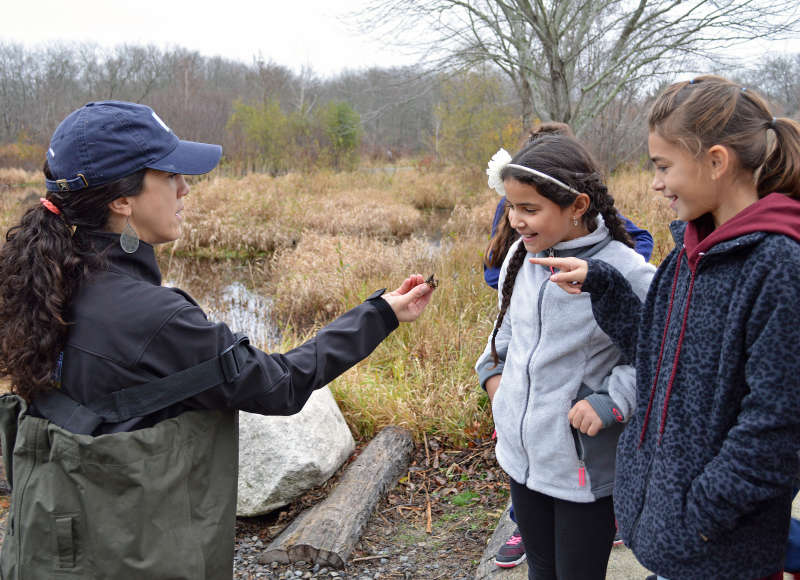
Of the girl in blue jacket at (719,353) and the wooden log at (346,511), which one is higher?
the girl in blue jacket at (719,353)

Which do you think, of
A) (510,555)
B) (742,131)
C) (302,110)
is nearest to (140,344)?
(742,131)

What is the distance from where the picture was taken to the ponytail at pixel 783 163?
51.7 inches

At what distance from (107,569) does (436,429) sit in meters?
2.92

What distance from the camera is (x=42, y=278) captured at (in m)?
1.48

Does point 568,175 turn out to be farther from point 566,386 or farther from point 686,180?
point 566,386

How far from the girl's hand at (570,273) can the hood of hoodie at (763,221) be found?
0.92 ft

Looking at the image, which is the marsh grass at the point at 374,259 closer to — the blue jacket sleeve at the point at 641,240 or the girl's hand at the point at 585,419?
the blue jacket sleeve at the point at 641,240

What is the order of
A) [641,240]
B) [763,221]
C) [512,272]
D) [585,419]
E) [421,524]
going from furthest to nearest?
[421,524]
[641,240]
[512,272]
[585,419]
[763,221]

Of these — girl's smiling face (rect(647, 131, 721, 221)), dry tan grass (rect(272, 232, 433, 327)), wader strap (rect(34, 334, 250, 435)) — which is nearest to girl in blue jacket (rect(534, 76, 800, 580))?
girl's smiling face (rect(647, 131, 721, 221))

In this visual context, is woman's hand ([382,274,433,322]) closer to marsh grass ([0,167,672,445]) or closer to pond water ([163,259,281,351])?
marsh grass ([0,167,672,445])

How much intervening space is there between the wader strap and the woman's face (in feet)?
1.20

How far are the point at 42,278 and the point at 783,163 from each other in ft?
5.47

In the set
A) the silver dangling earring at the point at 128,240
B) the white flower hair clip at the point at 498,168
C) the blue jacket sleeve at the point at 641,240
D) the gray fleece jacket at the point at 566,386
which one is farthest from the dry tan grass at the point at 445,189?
the silver dangling earring at the point at 128,240

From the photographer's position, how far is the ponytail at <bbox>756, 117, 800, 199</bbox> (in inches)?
51.7
